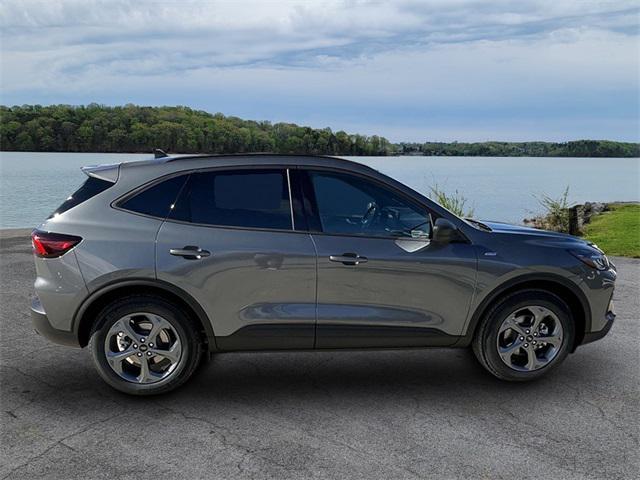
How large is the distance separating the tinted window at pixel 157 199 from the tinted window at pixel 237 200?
0.06 metres

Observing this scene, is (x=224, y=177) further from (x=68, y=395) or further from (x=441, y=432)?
(x=441, y=432)

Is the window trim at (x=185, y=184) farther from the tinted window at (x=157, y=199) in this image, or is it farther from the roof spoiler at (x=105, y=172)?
the roof spoiler at (x=105, y=172)

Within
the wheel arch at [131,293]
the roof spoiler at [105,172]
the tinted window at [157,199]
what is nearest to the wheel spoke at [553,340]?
the wheel arch at [131,293]

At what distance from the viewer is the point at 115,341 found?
402 cm

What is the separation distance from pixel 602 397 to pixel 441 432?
4.80 ft

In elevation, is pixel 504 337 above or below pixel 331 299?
below

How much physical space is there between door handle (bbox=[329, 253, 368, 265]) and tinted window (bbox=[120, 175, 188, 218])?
1.22 meters

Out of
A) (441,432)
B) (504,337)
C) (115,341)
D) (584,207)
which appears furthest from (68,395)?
(584,207)

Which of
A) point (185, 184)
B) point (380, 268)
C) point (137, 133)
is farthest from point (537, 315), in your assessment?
point (137, 133)

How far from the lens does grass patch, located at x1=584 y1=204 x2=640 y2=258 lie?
11900 mm

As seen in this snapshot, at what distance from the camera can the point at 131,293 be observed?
13.2 feet

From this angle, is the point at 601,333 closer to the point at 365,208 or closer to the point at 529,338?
the point at 529,338

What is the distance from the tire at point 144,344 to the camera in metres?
3.97

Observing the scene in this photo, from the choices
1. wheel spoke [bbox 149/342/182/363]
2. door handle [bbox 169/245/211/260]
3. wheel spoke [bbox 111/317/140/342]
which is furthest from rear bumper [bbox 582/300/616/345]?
wheel spoke [bbox 111/317/140/342]
